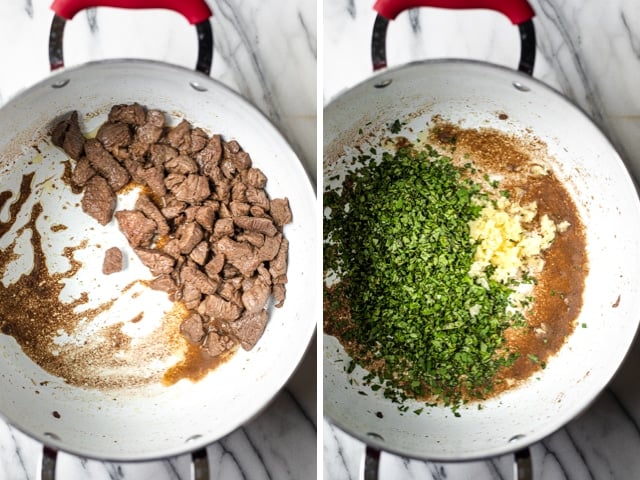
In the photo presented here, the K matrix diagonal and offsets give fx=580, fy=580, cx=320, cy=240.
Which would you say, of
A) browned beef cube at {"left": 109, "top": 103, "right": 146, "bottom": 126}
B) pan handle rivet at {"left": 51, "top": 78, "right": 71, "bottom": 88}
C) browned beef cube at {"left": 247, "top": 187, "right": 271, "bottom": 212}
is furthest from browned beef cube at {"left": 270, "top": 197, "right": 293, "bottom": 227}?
pan handle rivet at {"left": 51, "top": 78, "right": 71, "bottom": 88}

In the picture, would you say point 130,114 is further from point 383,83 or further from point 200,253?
point 383,83

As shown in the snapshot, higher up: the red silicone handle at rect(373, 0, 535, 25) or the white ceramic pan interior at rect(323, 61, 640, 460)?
the red silicone handle at rect(373, 0, 535, 25)

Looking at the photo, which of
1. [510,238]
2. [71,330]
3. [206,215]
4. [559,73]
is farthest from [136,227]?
[559,73]

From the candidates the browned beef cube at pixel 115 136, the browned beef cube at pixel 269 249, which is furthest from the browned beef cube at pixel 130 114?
the browned beef cube at pixel 269 249

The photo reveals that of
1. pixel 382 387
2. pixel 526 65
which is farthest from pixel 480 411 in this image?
pixel 526 65

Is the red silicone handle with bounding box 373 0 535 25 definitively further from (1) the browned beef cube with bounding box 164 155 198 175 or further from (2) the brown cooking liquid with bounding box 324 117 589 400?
(1) the browned beef cube with bounding box 164 155 198 175

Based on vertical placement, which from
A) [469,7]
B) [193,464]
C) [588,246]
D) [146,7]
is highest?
[146,7]

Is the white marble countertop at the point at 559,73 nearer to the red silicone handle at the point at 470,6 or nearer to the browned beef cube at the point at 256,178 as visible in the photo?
the red silicone handle at the point at 470,6
